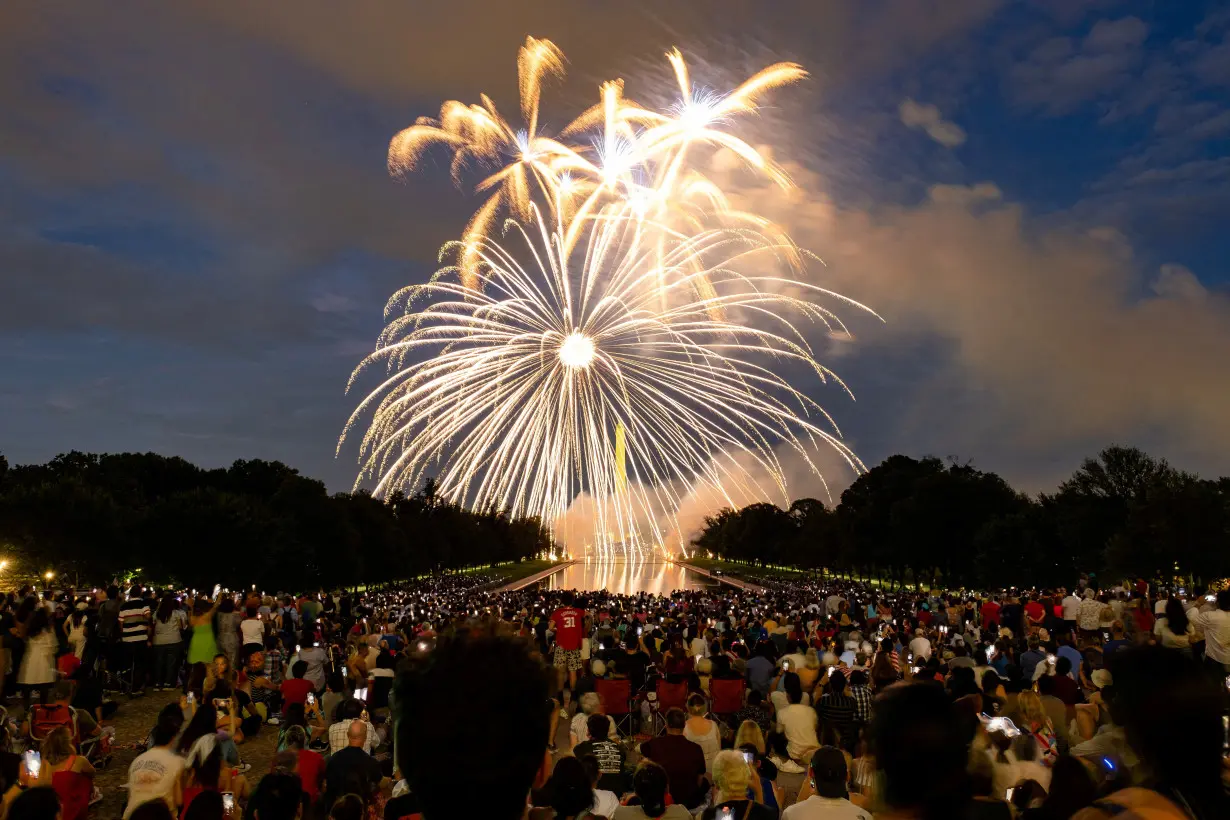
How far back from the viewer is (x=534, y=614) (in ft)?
90.1

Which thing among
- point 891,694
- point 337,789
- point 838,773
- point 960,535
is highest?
point 960,535

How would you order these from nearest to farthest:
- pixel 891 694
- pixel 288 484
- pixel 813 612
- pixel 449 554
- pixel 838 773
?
pixel 891 694 < pixel 838 773 < pixel 813 612 < pixel 288 484 < pixel 449 554

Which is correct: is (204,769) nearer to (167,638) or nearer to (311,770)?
(311,770)

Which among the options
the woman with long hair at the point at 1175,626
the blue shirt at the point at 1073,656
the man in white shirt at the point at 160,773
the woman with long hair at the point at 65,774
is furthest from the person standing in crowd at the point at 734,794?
the woman with long hair at the point at 1175,626

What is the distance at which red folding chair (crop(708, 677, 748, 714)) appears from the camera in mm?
14219

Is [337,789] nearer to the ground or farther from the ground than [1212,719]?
nearer to the ground

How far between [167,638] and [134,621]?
2.48ft

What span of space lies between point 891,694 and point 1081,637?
19.4 metres

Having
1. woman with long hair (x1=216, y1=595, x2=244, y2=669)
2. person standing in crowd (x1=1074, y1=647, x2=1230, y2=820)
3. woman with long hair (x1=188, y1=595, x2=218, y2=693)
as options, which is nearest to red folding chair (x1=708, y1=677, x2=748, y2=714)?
woman with long hair (x1=216, y1=595, x2=244, y2=669)

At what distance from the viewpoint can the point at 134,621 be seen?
17.5 metres

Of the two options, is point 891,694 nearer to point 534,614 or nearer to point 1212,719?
point 1212,719

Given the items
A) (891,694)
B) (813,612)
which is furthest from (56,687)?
(813,612)

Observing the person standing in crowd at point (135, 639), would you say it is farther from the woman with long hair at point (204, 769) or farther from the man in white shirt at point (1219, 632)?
the man in white shirt at point (1219, 632)

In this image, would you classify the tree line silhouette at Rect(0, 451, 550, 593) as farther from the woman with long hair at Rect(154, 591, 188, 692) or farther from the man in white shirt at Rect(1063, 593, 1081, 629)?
the man in white shirt at Rect(1063, 593, 1081, 629)
